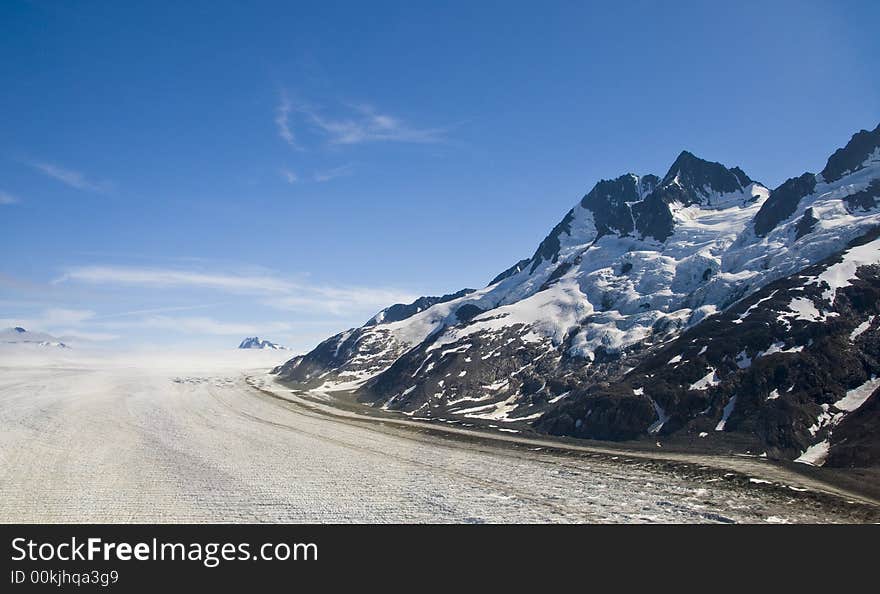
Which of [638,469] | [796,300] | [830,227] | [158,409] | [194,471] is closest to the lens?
[194,471]

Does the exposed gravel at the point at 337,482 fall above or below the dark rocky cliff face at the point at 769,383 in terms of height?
below

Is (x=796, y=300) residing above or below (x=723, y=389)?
above

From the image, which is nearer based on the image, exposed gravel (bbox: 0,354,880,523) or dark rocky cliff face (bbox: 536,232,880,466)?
exposed gravel (bbox: 0,354,880,523)

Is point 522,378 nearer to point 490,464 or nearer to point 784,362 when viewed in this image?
point 784,362

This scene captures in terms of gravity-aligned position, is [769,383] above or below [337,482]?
above

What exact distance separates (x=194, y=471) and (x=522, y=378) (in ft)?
347

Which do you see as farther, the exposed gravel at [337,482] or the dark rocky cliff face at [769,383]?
the dark rocky cliff face at [769,383]

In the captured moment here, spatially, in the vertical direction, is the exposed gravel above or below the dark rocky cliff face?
below

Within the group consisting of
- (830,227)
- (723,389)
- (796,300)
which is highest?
(830,227)

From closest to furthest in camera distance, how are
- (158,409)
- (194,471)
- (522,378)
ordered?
1. (194,471)
2. (158,409)
3. (522,378)

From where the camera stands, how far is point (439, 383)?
156 meters

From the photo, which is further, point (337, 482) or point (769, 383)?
point (769, 383)

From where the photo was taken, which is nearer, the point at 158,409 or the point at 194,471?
the point at 194,471
